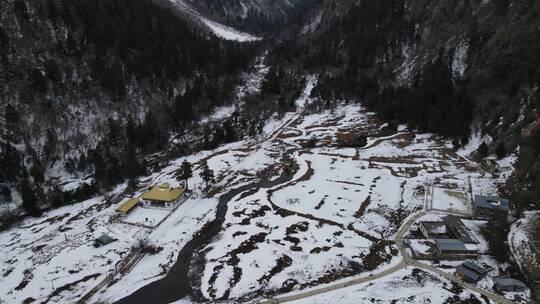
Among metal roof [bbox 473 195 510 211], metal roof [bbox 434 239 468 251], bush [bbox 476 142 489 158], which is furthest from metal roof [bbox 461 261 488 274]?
bush [bbox 476 142 489 158]

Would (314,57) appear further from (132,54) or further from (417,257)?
(417,257)

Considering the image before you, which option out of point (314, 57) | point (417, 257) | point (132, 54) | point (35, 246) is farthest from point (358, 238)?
point (314, 57)

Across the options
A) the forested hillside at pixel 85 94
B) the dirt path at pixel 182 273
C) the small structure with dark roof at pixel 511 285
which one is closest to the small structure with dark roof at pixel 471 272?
the small structure with dark roof at pixel 511 285

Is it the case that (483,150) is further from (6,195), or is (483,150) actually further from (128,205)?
(6,195)

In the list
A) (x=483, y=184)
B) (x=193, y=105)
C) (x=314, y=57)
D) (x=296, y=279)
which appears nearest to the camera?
(x=296, y=279)

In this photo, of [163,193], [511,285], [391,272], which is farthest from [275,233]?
[511,285]

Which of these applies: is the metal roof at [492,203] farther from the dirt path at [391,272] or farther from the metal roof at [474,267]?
the dirt path at [391,272]
